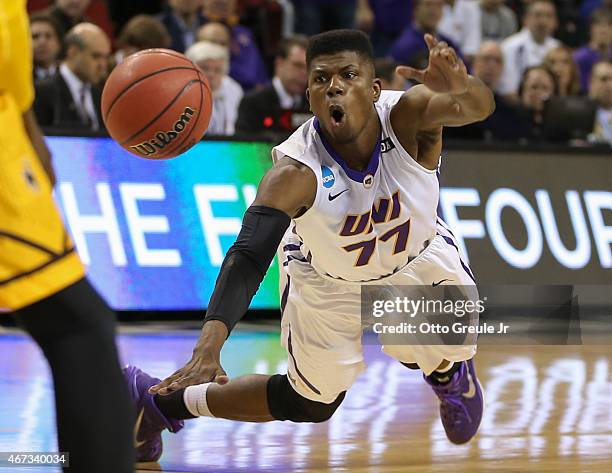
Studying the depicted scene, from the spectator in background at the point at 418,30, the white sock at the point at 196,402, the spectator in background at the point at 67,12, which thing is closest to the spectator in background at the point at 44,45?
the spectator in background at the point at 67,12

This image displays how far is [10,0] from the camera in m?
2.82

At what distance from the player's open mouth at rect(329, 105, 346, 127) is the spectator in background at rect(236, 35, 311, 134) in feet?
15.6

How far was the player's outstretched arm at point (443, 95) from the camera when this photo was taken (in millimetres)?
4223

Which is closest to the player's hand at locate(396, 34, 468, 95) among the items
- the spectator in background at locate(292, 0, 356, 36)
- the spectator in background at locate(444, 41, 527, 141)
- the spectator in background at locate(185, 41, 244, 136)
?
the spectator in background at locate(185, 41, 244, 136)

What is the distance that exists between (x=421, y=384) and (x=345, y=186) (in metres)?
2.62

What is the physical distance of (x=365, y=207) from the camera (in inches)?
188

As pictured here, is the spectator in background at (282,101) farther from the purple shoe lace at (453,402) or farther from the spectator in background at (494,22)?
the purple shoe lace at (453,402)

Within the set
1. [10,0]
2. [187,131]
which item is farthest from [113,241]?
[10,0]

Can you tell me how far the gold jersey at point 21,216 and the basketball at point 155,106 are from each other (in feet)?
7.67

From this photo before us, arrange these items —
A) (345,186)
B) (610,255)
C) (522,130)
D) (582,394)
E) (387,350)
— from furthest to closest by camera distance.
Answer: (522,130) < (610,255) < (582,394) < (387,350) < (345,186)

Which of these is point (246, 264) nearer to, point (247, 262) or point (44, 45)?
point (247, 262)

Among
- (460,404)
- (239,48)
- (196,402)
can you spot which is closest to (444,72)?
(460,404)

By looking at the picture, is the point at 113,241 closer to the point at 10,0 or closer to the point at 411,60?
the point at 411,60

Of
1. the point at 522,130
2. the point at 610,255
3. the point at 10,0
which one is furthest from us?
the point at 522,130
